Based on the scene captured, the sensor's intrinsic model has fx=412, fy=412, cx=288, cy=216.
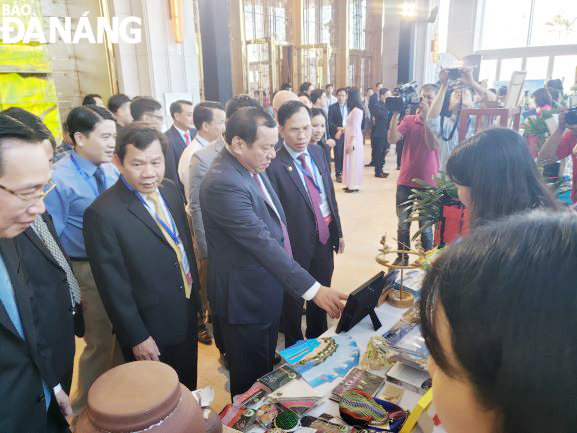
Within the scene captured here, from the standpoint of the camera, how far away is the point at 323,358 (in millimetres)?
1418

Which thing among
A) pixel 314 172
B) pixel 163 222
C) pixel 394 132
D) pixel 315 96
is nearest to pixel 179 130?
pixel 314 172

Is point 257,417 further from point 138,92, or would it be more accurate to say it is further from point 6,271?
point 138,92

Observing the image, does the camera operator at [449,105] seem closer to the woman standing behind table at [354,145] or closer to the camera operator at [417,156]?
the camera operator at [417,156]

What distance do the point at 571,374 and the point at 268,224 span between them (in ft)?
5.04

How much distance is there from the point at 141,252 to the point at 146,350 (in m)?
→ 0.39

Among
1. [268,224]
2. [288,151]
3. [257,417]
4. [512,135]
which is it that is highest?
[512,135]

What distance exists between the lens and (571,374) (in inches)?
13.9

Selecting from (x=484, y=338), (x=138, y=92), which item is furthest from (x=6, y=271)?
(x=138, y=92)

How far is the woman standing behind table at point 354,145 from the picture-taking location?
5906 mm

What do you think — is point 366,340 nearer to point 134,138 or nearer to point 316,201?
point 316,201

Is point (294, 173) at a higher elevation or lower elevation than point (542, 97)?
lower

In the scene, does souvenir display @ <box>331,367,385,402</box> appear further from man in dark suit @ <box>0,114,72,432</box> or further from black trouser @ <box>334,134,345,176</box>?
black trouser @ <box>334,134,345,176</box>

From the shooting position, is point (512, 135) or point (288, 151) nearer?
point (512, 135)

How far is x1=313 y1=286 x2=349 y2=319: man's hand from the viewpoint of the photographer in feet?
5.16
